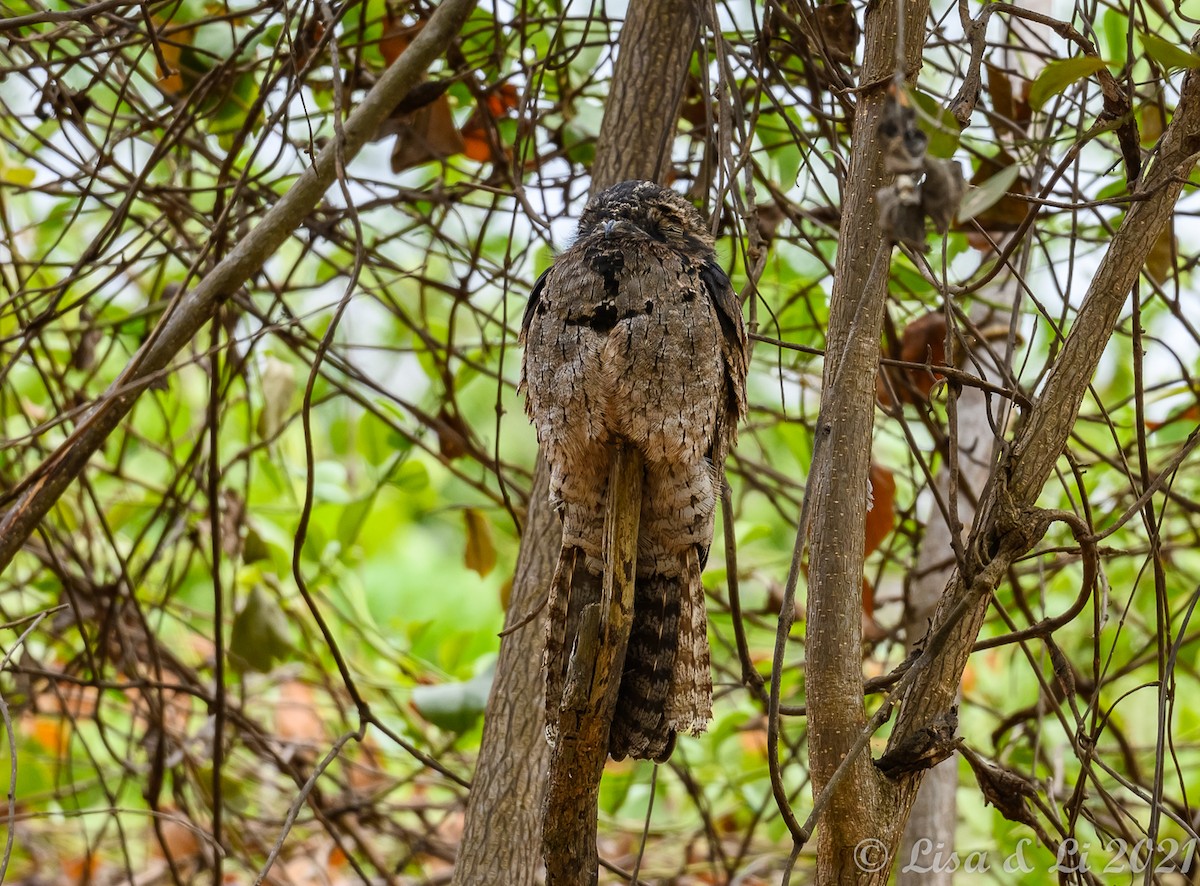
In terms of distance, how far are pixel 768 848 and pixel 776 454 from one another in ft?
5.05

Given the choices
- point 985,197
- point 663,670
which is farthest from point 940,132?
point 663,670

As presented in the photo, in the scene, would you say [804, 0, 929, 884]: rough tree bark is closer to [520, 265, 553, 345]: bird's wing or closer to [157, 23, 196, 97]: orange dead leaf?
[520, 265, 553, 345]: bird's wing

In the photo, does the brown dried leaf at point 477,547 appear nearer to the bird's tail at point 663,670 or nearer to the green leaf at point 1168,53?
the bird's tail at point 663,670

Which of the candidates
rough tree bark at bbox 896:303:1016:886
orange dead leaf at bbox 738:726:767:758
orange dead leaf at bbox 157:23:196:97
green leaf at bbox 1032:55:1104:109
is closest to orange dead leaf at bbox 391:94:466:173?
orange dead leaf at bbox 157:23:196:97

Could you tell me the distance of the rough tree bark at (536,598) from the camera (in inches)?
79.7

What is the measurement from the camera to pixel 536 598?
2.11 metres

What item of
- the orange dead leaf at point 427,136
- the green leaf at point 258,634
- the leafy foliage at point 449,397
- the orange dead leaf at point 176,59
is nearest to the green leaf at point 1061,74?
the leafy foliage at point 449,397

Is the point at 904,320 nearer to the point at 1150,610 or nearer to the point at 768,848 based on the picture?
the point at 1150,610

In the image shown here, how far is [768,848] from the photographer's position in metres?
3.85

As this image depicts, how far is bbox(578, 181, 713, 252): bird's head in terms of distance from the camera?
1646mm

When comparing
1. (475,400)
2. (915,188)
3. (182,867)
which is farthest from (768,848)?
(915,188)

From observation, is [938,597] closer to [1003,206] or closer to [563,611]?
[1003,206]

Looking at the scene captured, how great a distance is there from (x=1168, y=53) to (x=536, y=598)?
140 cm

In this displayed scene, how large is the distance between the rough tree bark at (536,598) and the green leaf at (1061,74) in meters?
0.80
